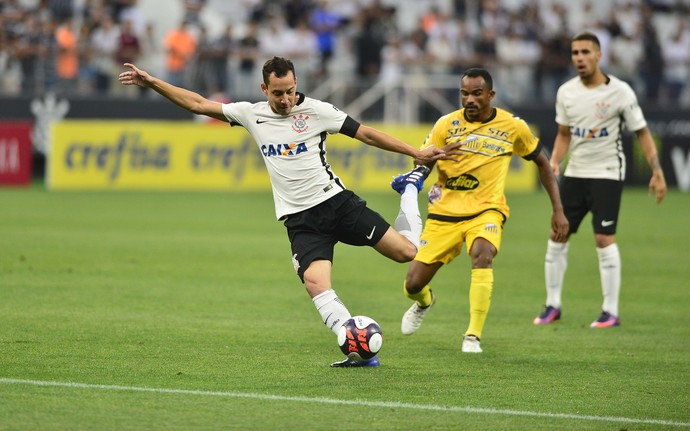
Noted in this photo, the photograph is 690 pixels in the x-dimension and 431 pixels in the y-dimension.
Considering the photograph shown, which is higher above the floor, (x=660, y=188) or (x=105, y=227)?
(x=660, y=188)

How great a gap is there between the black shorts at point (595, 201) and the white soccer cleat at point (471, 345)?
267 cm

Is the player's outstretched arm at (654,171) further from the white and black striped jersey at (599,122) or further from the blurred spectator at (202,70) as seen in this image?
the blurred spectator at (202,70)

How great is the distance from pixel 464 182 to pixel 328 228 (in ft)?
4.73

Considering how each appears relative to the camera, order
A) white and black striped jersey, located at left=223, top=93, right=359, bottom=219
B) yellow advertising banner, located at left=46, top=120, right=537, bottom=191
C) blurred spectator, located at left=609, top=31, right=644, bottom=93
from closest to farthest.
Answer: white and black striped jersey, located at left=223, top=93, right=359, bottom=219
yellow advertising banner, located at left=46, top=120, right=537, bottom=191
blurred spectator, located at left=609, top=31, right=644, bottom=93

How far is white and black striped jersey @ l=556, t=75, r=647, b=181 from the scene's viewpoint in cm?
1137

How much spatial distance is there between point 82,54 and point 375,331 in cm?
2116

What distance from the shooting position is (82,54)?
27859mm

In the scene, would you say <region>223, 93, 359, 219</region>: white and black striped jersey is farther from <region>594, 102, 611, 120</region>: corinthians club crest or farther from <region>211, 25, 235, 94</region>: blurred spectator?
<region>211, 25, 235, 94</region>: blurred spectator

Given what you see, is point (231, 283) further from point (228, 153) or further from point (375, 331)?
point (228, 153)

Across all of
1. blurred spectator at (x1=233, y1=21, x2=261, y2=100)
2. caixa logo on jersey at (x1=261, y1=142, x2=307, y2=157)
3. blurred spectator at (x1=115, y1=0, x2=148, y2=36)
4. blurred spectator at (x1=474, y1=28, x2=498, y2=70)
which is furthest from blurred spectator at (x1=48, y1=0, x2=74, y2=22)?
caixa logo on jersey at (x1=261, y1=142, x2=307, y2=157)

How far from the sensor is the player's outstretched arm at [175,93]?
8.55 metres

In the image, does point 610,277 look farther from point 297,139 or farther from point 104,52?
point 104,52

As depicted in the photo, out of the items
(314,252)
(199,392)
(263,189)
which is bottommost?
(263,189)

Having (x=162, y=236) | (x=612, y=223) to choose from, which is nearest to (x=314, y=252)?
(x=612, y=223)
